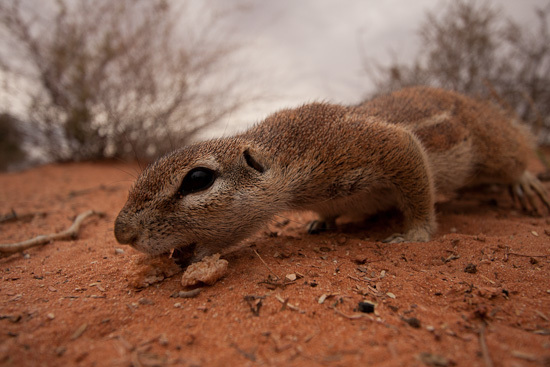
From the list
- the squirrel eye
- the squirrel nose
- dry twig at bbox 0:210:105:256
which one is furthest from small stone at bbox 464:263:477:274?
dry twig at bbox 0:210:105:256

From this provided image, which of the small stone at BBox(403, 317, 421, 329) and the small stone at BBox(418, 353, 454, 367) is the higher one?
the small stone at BBox(403, 317, 421, 329)

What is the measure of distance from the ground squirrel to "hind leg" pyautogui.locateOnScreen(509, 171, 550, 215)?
17.4 inches

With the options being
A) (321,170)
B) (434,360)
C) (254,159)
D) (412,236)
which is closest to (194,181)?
(254,159)

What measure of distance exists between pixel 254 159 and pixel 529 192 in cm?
430

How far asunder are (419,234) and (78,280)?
3.18 metres

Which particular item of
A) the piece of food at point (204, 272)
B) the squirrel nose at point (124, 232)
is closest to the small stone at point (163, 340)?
the piece of food at point (204, 272)

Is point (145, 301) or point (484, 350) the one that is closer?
point (484, 350)

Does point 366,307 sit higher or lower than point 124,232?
lower

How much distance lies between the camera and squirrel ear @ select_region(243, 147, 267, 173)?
2.87 m

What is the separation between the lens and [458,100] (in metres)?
4.32

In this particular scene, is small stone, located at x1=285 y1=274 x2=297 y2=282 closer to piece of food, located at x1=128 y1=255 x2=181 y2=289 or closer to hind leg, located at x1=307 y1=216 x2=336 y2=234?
piece of food, located at x1=128 y1=255 x2=181 y2=289

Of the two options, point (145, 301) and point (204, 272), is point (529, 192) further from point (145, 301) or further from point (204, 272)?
point (145, 301)

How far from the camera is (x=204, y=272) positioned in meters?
2.34

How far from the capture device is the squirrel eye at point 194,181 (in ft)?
8.37
